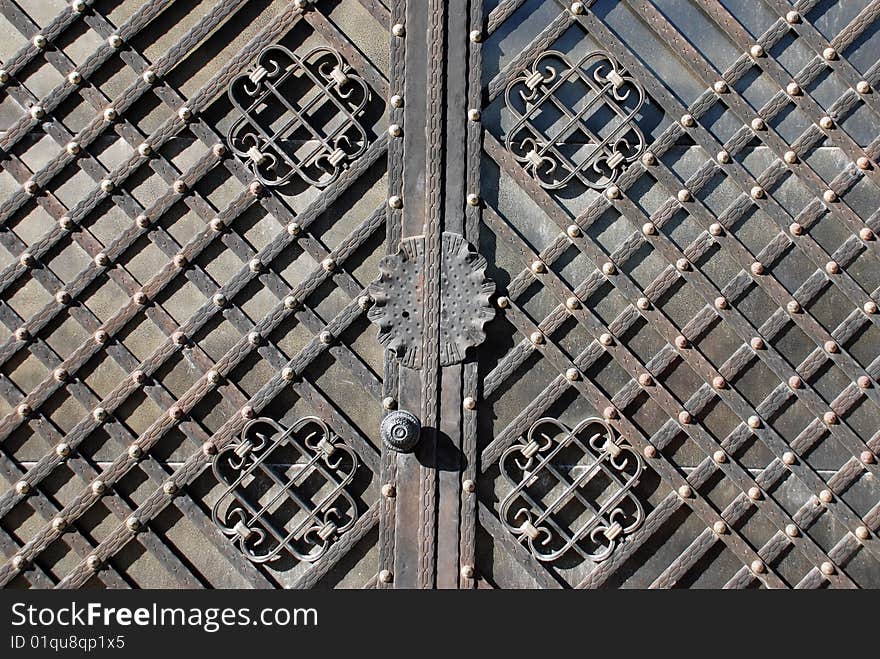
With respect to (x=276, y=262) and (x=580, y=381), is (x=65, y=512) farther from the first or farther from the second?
(x=580, y=381)

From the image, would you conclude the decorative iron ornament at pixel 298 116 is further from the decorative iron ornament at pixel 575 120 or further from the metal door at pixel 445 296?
the decorative iron ornament at pixel 575 120

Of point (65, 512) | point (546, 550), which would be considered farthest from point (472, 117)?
point (65, 512)

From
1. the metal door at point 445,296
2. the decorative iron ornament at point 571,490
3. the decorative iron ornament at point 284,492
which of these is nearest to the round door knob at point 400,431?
the metal door at point 445,296

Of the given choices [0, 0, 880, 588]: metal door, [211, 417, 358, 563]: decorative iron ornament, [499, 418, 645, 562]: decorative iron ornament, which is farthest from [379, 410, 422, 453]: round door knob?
[499, 418, 645, 562]: decorative iron ornament

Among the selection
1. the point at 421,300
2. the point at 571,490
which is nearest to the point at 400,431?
the point at 421,300

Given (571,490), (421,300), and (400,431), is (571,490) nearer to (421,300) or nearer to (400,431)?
(400,431)
